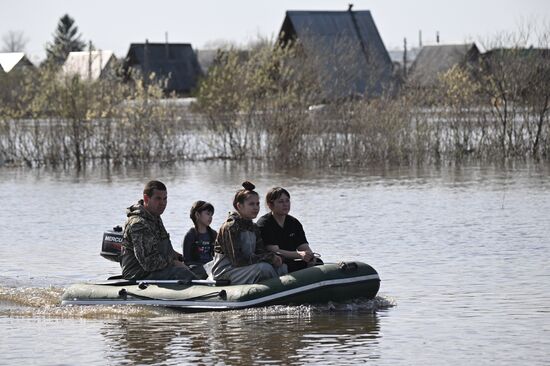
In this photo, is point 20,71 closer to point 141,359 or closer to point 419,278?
point 419,278

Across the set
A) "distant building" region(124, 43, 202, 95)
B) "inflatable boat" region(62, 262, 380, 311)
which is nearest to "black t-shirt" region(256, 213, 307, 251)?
"inflatable boat" region(62, 262, 380, 311)

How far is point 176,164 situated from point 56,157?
10.3 feet

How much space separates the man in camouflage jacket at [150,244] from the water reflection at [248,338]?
56cm

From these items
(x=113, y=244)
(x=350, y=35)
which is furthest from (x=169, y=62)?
(x=113, y=244)

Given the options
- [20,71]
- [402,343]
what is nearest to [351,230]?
[402,343]

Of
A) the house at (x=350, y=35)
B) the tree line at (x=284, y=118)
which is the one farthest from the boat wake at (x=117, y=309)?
the house at (x=350, y=35)

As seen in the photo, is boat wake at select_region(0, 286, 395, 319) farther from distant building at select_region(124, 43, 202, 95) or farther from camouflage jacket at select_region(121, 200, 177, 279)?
distant building at select_region(124, 43, 202, 95)

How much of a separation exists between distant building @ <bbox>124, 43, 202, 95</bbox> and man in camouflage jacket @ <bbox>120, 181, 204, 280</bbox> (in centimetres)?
7126

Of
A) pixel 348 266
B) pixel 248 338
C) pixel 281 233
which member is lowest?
pixel 248 338

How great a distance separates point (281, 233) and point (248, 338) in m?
1.47

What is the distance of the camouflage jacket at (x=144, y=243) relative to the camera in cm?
1454

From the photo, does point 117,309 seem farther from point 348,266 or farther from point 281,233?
point 348,266

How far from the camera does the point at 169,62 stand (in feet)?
287

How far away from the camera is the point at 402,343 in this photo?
1284 centimetres
